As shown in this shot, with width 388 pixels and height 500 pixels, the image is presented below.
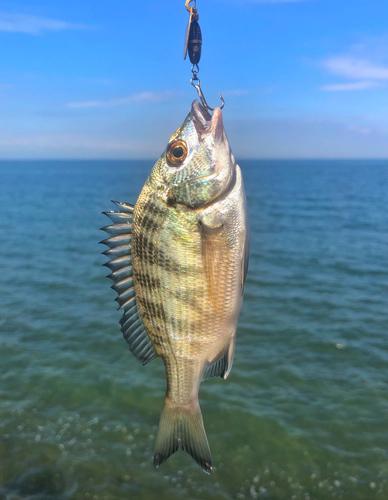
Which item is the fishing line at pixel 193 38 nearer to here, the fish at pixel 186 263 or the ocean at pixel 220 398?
the fish at pixel 186 263

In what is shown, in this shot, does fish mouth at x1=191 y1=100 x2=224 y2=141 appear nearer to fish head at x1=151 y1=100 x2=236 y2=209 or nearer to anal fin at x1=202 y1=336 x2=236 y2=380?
fish head at x1=151 y1=100 x2=236 y2=209

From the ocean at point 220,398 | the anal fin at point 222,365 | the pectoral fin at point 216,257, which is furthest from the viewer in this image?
the ocean at point 220,398

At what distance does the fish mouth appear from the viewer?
10.2 feet

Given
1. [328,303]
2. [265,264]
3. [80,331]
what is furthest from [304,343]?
[265,264]

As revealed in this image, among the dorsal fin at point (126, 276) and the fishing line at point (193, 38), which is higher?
the fishing line at point (193, 38)

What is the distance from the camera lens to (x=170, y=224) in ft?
10.1

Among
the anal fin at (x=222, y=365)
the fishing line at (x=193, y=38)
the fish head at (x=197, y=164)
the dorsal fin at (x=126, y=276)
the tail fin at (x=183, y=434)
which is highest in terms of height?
the fishing line at (x=193, y=38)

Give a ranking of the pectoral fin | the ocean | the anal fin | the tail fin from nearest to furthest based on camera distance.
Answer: the pectoral fin < the tail fin < the anal fin < the ocean

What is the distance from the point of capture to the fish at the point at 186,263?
10.1ft

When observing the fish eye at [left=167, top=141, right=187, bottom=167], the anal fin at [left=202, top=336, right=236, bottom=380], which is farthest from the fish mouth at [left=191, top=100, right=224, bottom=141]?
the anal fin at [left=202, top=336, right=236, bottom=380]

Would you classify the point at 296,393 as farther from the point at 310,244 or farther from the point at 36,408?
the point at 310,244

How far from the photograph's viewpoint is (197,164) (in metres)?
3.11

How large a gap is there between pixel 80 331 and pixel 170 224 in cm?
1234

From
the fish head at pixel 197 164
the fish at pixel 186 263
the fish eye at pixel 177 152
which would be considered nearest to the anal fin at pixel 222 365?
the fish at pixel 186 263
